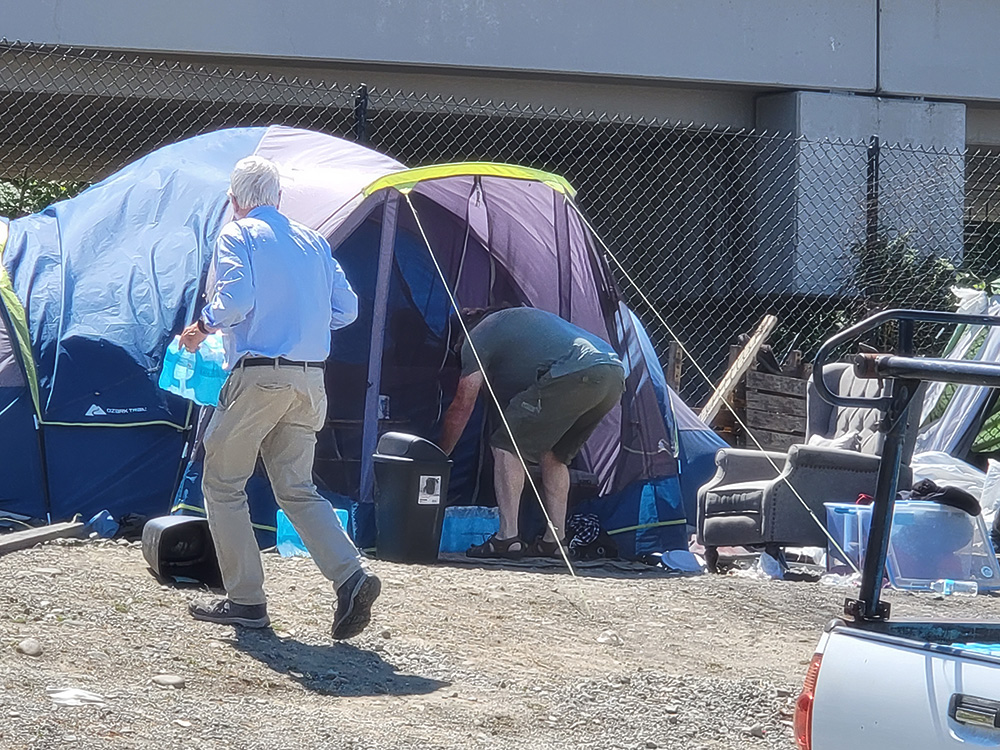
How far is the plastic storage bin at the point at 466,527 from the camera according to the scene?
7.76 m

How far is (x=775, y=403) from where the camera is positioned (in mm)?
10344

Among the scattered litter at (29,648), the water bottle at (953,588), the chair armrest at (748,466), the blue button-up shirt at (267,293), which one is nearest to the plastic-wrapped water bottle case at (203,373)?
the blue button-up shirt at (267,293)

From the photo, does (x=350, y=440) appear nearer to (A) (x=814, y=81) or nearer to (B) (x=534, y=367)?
(B) (x=534, y=367)

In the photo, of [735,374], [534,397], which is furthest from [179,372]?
[735,374]

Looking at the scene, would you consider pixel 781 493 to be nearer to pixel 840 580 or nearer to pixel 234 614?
pixel 840 580

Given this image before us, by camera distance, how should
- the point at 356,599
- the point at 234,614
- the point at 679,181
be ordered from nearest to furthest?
the point at 356,599, the point at 234,614, the point at 679,181

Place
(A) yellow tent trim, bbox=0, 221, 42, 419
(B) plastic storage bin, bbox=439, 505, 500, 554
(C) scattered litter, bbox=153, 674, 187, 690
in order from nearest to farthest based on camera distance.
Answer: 1. (C) scattered litter, bbox=153, 674, 187, 690
2. (A) yellow tent trim, bbox=0, 221, 42, 419
3. (B) plastic storage bin, bbox=439, 505, 500, 554

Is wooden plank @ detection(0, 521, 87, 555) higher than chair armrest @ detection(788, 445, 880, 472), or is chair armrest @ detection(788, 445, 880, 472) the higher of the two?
chair armrest @ detection(788, 445, 880, 472)

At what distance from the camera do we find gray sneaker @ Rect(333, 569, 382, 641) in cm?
505

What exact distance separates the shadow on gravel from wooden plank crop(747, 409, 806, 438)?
5595 mm

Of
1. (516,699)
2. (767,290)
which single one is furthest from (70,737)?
(767,290)

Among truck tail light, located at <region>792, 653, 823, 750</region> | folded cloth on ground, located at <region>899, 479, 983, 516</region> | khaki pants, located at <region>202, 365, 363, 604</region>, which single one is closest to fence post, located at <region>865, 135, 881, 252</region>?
folded cloth on ground, located at <region>899, 479, 983, 516</region>

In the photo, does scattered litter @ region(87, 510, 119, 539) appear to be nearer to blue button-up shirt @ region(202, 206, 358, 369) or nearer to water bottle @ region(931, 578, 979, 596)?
blue button-up shirt @ region(202, 206, 358, 369)

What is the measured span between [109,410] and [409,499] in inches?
68.5
